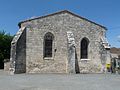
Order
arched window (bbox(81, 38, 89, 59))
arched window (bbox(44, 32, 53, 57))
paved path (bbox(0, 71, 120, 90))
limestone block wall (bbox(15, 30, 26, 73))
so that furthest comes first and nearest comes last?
1. arched window (bbox(81, 38, 89, 59))
2. arched window (bbox(44, 32, 53, 57))
3. limestone block wall (bbox(15, 30, 26, 73))
4. paved path (bbox(0, 71, 120, 90))

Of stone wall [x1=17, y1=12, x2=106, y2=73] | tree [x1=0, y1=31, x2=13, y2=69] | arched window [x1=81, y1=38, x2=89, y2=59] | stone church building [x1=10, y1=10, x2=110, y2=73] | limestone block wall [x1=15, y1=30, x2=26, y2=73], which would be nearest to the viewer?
limestone block wall [x1=15, y1=30, x2=26, y2=73]

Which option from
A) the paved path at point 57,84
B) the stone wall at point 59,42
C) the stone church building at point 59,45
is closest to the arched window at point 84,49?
the stone church building at point 59,45

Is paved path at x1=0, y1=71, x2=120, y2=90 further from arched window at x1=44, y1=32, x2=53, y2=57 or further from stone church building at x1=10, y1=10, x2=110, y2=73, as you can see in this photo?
arched window at x1=44, y1=32, x2=53, y2=57

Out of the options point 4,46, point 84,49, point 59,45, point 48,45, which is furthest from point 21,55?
point 4,46

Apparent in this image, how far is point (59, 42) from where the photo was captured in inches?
1032

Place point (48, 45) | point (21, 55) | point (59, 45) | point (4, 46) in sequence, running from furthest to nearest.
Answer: point (4, 46), point (48, 45), point (59, 45), point (21, 55)

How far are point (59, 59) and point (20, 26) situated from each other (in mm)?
5618

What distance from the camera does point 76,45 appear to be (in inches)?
1041

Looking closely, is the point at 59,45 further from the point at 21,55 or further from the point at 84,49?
the point at 21,55

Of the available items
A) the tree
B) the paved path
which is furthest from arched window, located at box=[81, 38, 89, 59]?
the tree

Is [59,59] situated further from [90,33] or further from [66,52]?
[90,33]

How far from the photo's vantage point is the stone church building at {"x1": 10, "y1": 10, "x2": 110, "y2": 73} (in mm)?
25266

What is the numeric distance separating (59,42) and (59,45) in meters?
0.32

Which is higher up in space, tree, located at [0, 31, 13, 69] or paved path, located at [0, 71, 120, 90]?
tree, located at [0, 31, 13, 69]
